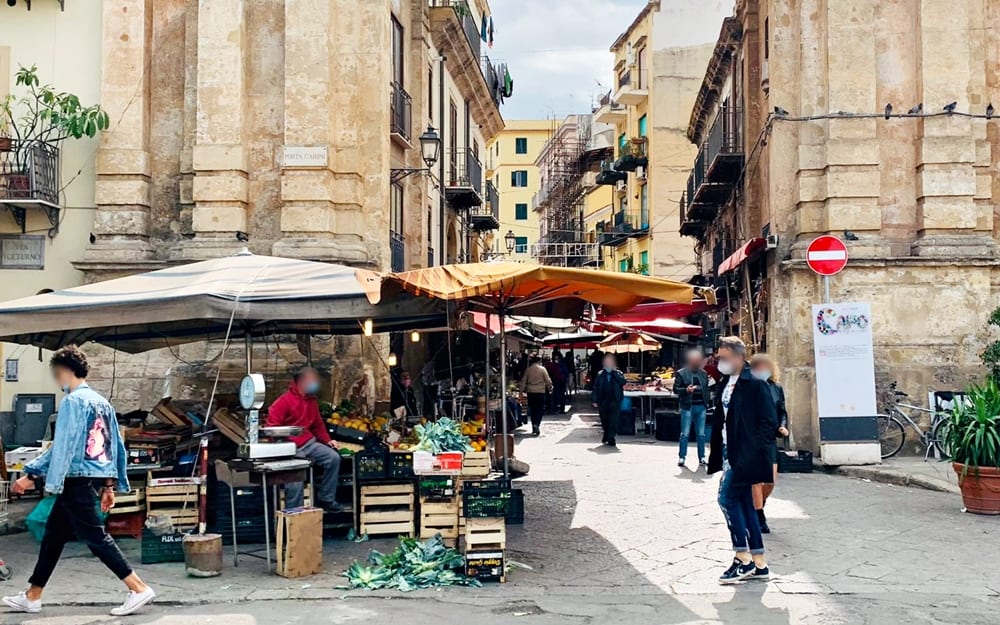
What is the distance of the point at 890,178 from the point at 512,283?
28.9 ft

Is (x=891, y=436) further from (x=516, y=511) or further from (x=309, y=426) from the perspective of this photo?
(x=309, y=426)

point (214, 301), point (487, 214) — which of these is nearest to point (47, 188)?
point (214, 301)

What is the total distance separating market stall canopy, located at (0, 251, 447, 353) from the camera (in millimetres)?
8656

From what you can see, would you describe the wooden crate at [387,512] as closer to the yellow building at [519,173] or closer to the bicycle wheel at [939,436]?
the bicycle wheel at [939,436]

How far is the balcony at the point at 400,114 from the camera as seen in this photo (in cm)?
1853

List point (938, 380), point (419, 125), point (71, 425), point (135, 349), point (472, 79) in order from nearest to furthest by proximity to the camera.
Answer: point (71, 425)
point (135, 349)
point (938, 380)
point (419, 125)
point (472, 79)

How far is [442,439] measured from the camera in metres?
8.79

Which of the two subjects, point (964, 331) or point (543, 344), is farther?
point (543, 344)

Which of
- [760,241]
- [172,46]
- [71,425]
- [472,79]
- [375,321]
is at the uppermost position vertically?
[472,79]

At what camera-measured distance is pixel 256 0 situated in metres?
15.1

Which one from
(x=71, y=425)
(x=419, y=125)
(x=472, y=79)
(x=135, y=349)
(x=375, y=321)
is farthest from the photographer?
(x=472, y=79)

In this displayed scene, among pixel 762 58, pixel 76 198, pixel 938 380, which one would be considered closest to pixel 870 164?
pixel 938 380

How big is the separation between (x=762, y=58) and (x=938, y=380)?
23.8 ft

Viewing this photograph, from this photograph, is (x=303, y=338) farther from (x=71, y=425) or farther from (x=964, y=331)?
(x=964, y=331)
